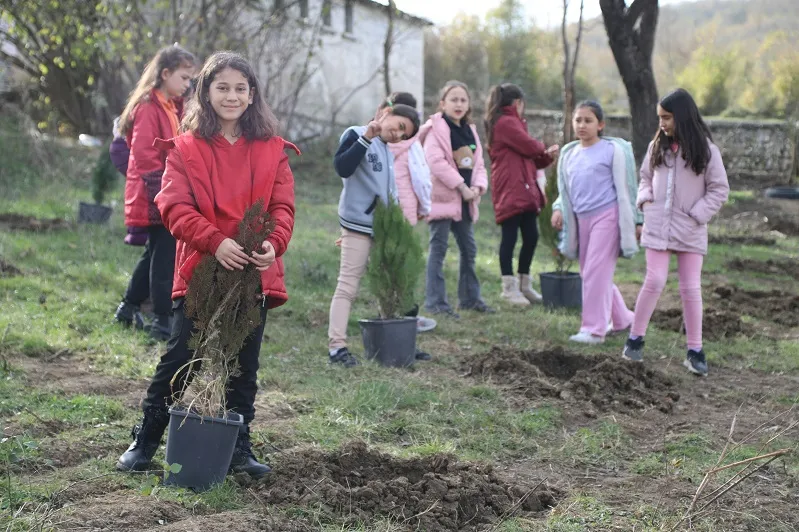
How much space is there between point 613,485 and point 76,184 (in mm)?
12293

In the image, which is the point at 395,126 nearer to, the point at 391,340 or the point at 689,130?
the point at 391,340

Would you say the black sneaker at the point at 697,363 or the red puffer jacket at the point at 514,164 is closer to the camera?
the black sneaker at the point at 697,363

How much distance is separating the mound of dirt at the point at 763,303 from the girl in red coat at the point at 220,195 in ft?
20.3

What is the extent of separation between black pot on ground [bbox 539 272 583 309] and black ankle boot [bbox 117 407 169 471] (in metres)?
5.45

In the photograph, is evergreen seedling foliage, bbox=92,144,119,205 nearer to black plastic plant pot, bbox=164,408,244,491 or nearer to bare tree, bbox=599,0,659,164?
bare tree, bbox=599,0,659,164

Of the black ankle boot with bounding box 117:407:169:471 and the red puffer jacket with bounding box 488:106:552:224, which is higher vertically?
the red puffer jacket with bounding box 488:106:552:224

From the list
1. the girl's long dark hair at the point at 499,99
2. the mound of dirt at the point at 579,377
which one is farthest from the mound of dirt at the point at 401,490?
the girl's long dark hair at the point at 499,99

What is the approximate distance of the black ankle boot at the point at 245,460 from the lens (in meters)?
4.06

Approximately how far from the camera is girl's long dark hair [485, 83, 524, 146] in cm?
891

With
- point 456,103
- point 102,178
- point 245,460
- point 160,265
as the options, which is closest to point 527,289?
point 456,103

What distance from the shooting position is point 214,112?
4020 mm

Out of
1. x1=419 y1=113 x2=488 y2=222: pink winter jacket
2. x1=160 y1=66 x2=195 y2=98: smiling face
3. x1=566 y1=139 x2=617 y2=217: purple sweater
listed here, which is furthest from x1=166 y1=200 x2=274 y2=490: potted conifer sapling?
x1=419 y1=113 x2=488 y2=222: pink winter jacket

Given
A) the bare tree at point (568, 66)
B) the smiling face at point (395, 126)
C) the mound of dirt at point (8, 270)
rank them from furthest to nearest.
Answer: the bare tree at point (568, 66), the mound of dirt at point (8, 270), the smiling face at point (395, 126)

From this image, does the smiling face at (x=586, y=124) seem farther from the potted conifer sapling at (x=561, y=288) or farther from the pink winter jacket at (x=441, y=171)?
the potted conifer sapling at (x=561, y=288)
